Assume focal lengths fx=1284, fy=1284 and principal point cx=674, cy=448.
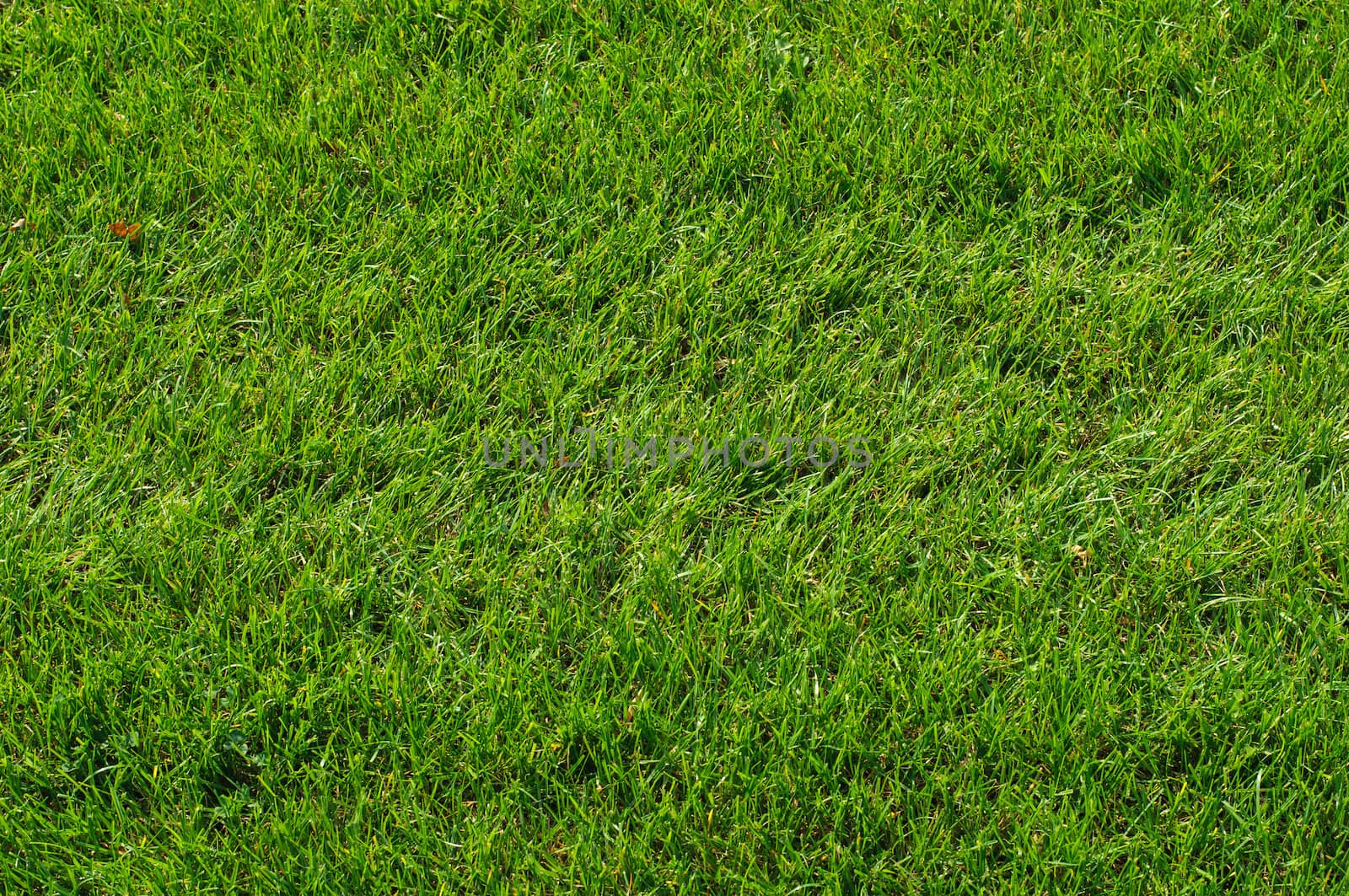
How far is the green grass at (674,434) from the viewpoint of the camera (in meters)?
2.41

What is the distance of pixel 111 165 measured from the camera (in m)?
3.42

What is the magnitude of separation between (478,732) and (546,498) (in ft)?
1.88

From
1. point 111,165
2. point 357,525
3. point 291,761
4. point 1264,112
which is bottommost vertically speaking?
point 291,761

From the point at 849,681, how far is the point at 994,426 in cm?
73

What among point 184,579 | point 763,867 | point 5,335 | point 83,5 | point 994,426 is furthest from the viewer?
point 83,5

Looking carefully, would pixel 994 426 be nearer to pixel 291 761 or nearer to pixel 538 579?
pixel 538 579

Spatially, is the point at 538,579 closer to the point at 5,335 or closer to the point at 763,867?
the point at 763,867

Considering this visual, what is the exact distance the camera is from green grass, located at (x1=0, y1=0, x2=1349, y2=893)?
2408 millimetres

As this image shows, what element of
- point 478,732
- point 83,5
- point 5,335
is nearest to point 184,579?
point 478,732

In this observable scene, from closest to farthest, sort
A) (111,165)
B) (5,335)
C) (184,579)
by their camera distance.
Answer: (184,579)
(5,335)
(111,165)

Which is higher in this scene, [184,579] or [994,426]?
[994,426]

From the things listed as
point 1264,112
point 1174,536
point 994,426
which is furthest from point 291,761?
point 1264,112

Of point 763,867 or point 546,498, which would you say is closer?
point 763,867

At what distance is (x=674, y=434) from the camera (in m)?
2.91
